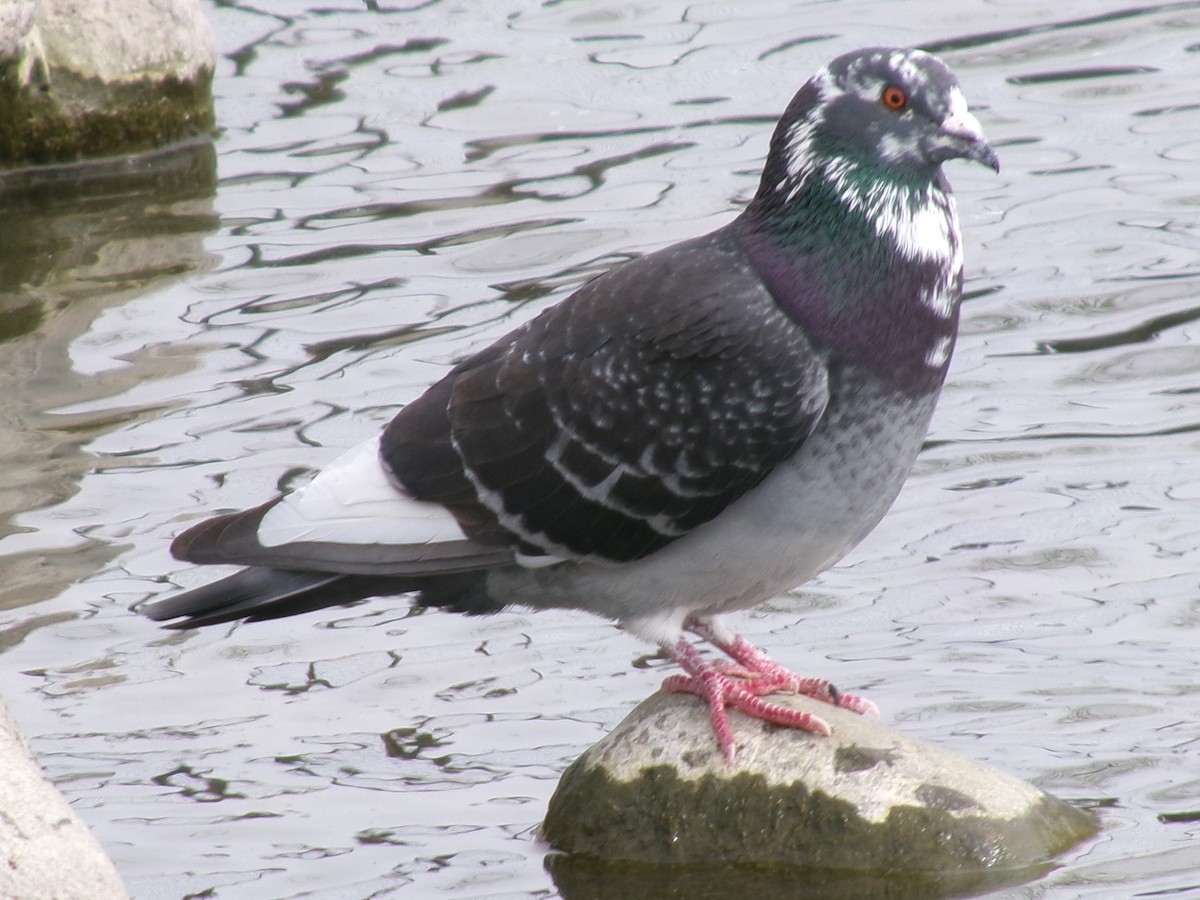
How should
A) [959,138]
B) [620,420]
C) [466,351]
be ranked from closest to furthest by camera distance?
[959,138], [620,420], [466,351]

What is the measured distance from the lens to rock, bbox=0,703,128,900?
4.97 m

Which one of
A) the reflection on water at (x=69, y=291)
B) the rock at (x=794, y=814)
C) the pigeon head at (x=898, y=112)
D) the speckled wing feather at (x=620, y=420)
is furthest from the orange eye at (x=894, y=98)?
the reflection on water at (x=69, y=291)

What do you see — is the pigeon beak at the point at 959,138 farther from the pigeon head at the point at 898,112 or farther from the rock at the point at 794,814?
the rock at the point at 794,814

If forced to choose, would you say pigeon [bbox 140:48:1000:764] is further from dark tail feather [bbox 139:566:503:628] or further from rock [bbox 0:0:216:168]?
rock [bbox 0:0:216:168]

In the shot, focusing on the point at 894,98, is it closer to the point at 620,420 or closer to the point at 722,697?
the point at 620,420

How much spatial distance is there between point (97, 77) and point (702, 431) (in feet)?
21.5

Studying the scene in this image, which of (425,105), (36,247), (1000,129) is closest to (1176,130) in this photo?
(1000,129)

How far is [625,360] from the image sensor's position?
598 centimetres

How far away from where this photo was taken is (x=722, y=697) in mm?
6051

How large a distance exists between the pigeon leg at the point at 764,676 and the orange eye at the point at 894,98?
1.61 m

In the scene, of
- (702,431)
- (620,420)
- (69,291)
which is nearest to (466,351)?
(69,291)

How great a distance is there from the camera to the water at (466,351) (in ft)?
21.3

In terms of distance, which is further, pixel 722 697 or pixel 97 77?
pixel 97 77

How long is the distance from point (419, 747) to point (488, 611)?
2.13 feet
